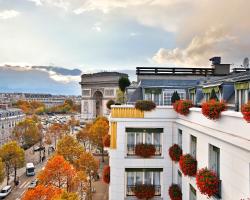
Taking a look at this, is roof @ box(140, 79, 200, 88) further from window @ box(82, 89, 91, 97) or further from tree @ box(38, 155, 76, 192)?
window @ box(82, 89, 91, 97)

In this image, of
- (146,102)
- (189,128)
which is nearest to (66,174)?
(146,102)

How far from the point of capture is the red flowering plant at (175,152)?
1975 centimetres

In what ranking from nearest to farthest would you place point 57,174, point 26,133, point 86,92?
point 57,174 < point 26,133 < point 86,92

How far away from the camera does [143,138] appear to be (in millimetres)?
21469

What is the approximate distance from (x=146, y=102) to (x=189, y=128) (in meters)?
4.21

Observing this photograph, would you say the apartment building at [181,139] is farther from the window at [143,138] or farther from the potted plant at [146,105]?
the potted plant at [146,105]

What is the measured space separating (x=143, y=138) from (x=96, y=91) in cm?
11760

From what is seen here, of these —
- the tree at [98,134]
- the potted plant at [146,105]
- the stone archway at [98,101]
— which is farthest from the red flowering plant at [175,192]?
the stone archway at [98,101]

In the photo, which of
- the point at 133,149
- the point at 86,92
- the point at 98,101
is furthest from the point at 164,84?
the point at 98,101

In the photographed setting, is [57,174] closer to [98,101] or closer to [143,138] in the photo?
[143,138]

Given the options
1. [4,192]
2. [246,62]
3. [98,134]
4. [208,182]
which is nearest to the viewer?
[208,182]

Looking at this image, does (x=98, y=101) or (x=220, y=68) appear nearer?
(x=220, y=68)

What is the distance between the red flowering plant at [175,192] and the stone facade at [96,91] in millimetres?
108495

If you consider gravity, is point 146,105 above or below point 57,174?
above
